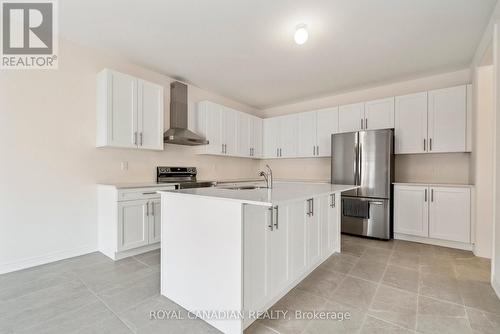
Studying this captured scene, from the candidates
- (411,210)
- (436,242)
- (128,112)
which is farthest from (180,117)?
(436,242)

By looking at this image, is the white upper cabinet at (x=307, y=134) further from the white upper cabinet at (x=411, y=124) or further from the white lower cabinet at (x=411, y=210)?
the white lower cabinet at (x=411, y=210)

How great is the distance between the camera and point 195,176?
4258 millimetres

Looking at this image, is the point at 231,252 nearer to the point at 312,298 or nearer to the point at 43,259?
the point at 312,298

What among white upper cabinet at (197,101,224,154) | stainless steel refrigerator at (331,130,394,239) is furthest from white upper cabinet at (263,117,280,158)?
stainless steel refrigerator at (331,130,394,239)

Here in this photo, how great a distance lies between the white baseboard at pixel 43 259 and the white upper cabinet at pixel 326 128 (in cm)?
410

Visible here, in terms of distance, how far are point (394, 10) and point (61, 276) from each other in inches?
166

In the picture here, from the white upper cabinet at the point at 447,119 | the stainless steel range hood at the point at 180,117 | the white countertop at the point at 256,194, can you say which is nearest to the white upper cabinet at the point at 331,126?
the white upper cabinet at the point at 447,119

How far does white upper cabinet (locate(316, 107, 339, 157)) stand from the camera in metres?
4.37

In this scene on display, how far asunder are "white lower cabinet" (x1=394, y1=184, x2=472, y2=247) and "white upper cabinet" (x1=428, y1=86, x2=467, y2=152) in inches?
25.7

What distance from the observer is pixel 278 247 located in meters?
1.80

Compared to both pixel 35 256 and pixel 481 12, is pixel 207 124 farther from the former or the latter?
pixel 481 12

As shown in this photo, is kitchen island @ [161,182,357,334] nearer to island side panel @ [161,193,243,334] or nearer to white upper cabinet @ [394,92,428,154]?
Result: island side panel @ [161,193,243,334]

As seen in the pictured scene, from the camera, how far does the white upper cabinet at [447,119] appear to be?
3254 millimetres

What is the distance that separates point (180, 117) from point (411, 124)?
380 cm
